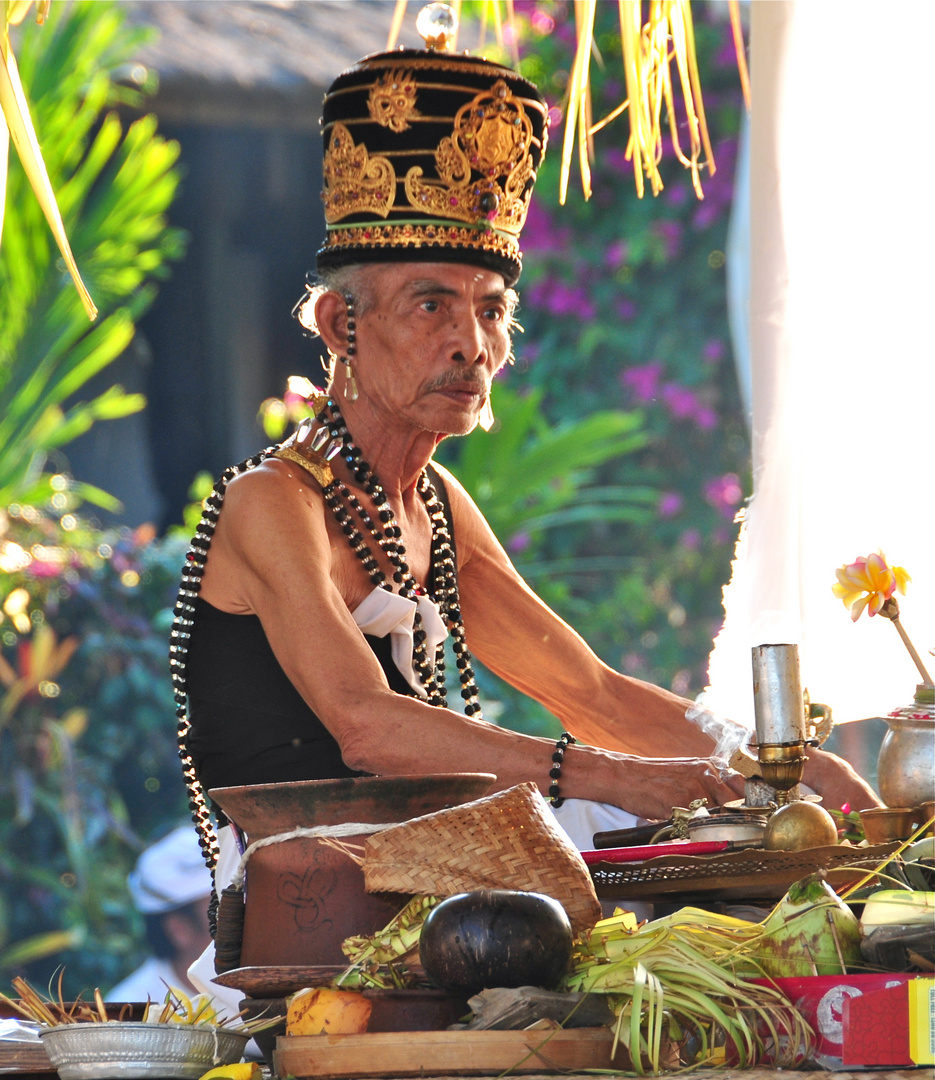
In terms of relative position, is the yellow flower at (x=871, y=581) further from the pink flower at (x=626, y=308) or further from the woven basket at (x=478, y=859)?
the pink flower at (x=626, y=308)

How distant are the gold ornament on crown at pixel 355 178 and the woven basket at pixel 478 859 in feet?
4.44

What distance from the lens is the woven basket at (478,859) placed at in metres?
1.74

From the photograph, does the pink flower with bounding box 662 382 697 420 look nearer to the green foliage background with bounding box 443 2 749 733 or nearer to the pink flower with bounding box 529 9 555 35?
the green foliage background with bounding box 443 2 749 733

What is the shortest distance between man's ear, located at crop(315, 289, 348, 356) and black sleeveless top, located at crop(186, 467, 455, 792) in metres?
0.57

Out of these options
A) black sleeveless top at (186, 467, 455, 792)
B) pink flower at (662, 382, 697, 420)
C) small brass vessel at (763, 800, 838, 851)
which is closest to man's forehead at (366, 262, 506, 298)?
black sleeveless top at (186, 467, 455, 792)

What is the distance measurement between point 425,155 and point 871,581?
1.19 meters

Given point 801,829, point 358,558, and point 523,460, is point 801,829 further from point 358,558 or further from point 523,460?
point 523,460

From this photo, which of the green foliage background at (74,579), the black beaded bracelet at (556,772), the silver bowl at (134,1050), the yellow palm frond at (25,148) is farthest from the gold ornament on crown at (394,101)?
the green foliage background at (74,579)

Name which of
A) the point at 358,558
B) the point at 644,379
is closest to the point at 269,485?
the point at 358,558

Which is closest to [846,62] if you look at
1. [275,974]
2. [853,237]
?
[853,237]

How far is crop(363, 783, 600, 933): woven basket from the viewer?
1739mm

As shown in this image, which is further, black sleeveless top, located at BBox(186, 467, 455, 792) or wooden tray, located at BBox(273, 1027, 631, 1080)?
black sleeveless top, located at BBox(186, 467, 455, 792)

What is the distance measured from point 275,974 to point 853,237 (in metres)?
1.57

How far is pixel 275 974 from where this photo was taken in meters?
1.78
